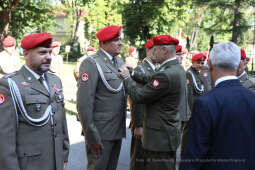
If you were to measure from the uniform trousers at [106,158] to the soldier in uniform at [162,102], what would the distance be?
41 cm

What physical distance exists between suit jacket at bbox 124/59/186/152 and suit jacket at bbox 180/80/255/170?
51.8 inches

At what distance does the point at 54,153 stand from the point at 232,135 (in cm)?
165

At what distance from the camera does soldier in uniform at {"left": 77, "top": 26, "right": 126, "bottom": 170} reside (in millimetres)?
3385

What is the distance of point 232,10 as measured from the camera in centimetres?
2430

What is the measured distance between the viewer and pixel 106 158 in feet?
11.6

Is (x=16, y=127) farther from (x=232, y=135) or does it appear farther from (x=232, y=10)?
(x=232, y=10)

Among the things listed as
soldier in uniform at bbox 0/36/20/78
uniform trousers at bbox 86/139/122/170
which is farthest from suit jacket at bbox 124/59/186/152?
soldier in uniform at bbox 0/36/20/78

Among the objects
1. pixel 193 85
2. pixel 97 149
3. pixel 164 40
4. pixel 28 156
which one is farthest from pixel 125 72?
pixel 193 85

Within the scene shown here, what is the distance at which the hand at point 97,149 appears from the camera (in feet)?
11.2

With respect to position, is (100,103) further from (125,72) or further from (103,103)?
(125,72)

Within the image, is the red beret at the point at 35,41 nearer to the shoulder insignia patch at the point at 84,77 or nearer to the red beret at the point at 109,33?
the shoulder insignia patch at the point at 84,77

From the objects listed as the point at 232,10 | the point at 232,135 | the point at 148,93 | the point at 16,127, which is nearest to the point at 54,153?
the point at 16,127

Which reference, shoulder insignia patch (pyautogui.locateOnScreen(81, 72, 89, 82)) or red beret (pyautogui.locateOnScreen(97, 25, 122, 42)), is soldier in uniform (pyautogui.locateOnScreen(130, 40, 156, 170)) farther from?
red beret (pyautogui.locateOnScreen(97, 25, 122, 42))

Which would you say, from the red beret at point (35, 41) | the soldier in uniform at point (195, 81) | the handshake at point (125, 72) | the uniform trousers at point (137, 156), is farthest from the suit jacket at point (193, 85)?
the red beret at point (35, 41)
